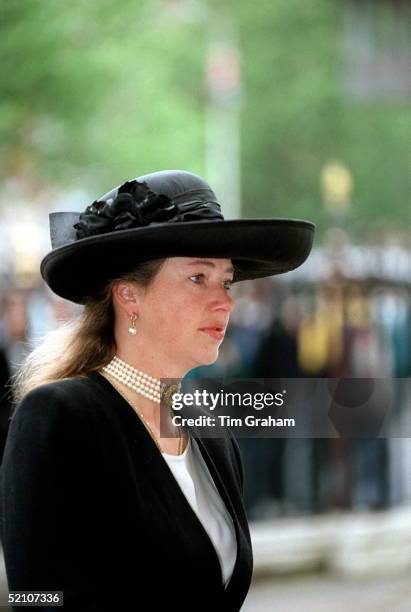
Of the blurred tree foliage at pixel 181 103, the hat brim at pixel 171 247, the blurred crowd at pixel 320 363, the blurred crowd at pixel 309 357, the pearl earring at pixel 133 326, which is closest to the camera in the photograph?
the hat brim at pixel 171 247

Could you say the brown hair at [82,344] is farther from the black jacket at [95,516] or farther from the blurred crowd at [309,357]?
the blurred crowd at [309,357]

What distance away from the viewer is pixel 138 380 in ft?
6.48

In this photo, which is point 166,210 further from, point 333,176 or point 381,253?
point 333,176

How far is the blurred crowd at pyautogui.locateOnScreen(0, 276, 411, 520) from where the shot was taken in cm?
631

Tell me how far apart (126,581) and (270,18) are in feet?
60.5

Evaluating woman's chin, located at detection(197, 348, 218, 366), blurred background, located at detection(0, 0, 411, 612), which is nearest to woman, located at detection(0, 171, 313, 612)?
woman's chin, located at detection(197, 348, 218, 366)

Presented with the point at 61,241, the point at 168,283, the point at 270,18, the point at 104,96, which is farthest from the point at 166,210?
the point at 270,18

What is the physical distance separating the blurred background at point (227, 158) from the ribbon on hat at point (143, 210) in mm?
299

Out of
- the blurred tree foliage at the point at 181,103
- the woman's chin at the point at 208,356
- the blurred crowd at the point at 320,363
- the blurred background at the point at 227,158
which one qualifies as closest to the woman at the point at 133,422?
the woman's chin at the point at 208,356

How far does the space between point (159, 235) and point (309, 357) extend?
575cm

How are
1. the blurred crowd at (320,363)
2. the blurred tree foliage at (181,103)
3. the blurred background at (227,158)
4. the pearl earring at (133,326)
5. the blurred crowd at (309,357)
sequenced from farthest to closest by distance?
the blurred tree foliage at (181,103) → the blurred crowd at (320,363) → the blurred crowd at (309,357) → the blurred background at (227,158) → the pearl earring at (133,326)

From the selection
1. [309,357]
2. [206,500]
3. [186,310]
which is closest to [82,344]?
[186,310]

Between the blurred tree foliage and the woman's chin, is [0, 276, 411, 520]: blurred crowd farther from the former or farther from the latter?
the woman's chin

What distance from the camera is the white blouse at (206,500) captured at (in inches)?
75.9
